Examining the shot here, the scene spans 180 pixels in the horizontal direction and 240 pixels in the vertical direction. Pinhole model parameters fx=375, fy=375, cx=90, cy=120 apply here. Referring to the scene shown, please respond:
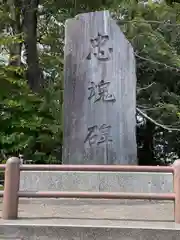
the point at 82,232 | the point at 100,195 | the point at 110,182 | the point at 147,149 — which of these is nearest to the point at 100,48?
the point at 110,182

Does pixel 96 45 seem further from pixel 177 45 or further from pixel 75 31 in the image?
pixel 177 45

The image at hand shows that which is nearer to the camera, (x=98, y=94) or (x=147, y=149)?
(x=98, y=94)

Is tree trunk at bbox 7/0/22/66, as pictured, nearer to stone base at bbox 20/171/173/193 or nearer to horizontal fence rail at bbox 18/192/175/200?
stone base at bbox 20/171/173/193

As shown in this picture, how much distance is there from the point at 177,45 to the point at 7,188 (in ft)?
35.7

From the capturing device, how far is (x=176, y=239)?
11.2 feet

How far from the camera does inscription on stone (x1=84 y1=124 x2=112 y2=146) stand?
23.2 ft

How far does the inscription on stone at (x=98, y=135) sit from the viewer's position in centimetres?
708

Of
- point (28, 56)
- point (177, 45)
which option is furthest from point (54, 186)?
point (177, 45)

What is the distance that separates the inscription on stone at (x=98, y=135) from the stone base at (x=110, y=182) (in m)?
1.04

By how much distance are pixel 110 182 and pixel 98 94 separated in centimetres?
190

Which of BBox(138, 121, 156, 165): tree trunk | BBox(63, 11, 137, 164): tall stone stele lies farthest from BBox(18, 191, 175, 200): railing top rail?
BBox(138, 121, 156, 165): tree trunk

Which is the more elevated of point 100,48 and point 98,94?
point 100,48

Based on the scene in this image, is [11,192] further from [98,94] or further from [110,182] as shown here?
[98,94]

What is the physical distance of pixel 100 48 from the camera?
24.3 ft
